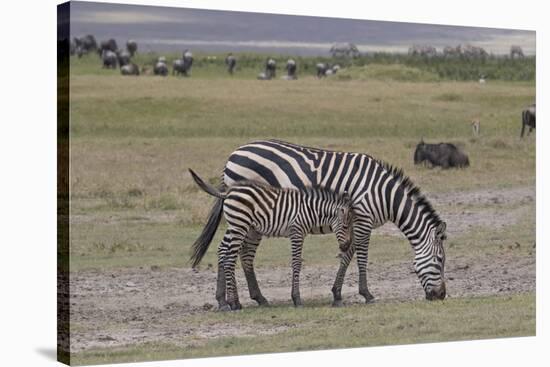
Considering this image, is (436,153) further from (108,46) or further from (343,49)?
(108,46)

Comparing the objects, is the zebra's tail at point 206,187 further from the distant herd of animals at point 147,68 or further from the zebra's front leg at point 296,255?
the distant herd of animals at point 147,68

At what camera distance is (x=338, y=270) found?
1467 centimetres

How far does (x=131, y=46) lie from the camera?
45.4 feet

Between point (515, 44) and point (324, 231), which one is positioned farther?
point (515, 44)

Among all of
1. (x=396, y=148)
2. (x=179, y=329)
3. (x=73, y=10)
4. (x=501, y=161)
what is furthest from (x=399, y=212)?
(x=73, y=10)

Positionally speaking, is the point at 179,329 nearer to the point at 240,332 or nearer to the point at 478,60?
Answer: the point at 240,332

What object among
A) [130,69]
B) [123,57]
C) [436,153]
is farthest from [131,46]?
[436,153]

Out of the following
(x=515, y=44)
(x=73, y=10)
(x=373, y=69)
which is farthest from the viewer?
(x=515, y=44)

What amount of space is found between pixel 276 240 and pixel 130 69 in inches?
100

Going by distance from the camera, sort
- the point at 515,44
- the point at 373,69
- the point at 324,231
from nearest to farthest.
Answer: the point at 324,231 < the point at 373,69 < the point at 515,44

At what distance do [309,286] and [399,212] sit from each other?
4.52ft

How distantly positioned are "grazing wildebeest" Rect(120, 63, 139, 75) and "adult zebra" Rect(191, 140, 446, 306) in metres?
1.46

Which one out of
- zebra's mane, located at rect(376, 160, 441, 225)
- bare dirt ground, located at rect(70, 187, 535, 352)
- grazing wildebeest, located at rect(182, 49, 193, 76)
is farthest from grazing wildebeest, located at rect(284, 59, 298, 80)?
bare dirt ground, located at rect(70, 187, 535, 352)

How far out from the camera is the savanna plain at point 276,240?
13.5 meters
